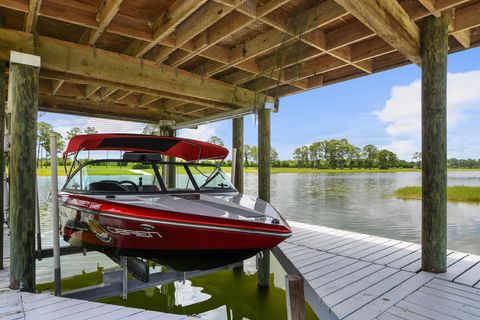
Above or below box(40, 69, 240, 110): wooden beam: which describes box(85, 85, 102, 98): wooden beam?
above

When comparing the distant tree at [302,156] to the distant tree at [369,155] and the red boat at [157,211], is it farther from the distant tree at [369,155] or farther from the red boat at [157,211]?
the red boat at [157,211]

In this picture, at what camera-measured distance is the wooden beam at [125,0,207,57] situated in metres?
3.31

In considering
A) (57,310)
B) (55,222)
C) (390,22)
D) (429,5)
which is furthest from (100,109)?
(429,5)

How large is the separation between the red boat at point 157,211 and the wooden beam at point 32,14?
1.36 meters

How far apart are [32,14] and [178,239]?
2.82 metres

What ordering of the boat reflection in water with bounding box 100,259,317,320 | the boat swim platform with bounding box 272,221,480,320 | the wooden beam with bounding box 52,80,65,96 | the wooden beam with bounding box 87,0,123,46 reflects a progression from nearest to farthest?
the boat swim platform with bounding box 272,221,480,320 → the wooden beam with bounding box 87,0,123,46 → the boat reflection in water with bounding box 100,259,317,320 → the wooden beam with bounding box 52,80,65,96

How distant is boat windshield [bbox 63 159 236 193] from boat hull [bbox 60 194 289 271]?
540mm

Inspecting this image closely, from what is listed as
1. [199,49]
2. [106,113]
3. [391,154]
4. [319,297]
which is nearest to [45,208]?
[106,113]

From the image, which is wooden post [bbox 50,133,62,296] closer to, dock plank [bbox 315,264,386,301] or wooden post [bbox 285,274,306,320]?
wooden post [bbox 285,274,306,320]

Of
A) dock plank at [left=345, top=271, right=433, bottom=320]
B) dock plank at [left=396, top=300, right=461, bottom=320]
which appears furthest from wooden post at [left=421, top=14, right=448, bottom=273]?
dock plank at [left=396, top=300, right=461, bottom=320]

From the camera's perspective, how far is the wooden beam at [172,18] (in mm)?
3314

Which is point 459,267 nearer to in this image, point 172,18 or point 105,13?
point 172,18

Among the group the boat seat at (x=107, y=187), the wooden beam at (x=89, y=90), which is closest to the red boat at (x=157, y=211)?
the boat seat at (x=107, y=187)

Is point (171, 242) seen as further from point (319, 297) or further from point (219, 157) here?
point (219, 157)
